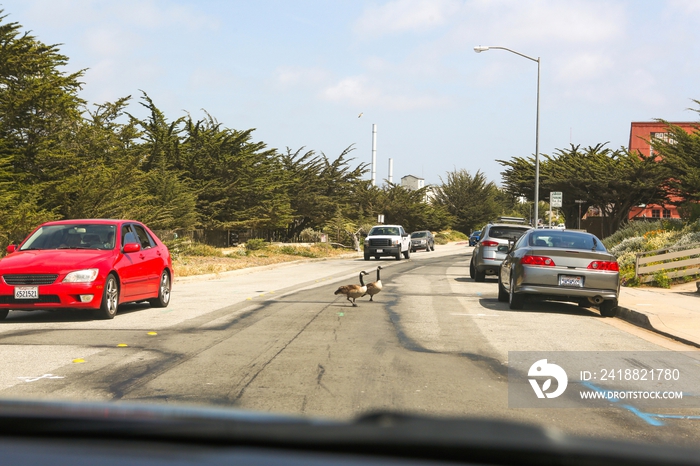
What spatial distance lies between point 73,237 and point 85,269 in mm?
1550

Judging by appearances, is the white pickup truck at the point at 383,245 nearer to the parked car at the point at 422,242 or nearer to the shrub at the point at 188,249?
the shrub at the point at 188,249

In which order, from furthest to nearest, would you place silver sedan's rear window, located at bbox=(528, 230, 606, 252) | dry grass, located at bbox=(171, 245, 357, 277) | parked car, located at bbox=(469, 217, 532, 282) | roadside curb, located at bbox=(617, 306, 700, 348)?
dry grass, located at bbox=(171, 245, 357, 277)
parked car, located at bbox=(469, 217, 532, 282)
silver sedan's rear window, located at bbox=(528, 230, 606, 252)
roadside curb, located at bbox=(617, 306, 700, 348)

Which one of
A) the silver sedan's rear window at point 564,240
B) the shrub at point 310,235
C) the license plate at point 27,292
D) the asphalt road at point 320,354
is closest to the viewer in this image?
the asphalt road at point 320,354

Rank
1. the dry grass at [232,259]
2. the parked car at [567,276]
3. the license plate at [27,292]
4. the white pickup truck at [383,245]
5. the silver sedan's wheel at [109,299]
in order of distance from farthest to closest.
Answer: the white pickup truck at [383,245] < the dry grass at [232,259] < the parked car at [567,276] < the silver sedan's wheel at [109,299] < the license plate at [27,292]

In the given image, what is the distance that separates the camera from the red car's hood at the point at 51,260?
11.8 meters

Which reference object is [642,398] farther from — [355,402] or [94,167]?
[94,167]

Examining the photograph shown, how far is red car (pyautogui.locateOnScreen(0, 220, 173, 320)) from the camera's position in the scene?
11.7 metres

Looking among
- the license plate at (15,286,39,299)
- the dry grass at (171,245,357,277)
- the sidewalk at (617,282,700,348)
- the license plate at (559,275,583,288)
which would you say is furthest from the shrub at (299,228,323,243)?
the license plate at (15,286,39,299)

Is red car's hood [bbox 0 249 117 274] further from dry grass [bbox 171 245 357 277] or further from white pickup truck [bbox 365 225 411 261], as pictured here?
white pickup truck [bbox 365 225 411 261]

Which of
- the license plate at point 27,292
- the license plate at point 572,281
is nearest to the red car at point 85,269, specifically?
the license plate at point 27,292

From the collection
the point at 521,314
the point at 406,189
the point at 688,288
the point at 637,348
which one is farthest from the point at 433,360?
the point at 406,189

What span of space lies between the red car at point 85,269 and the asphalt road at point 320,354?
37 centimetres

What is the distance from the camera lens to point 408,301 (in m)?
15.9

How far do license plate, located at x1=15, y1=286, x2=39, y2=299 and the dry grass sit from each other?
1172cm
